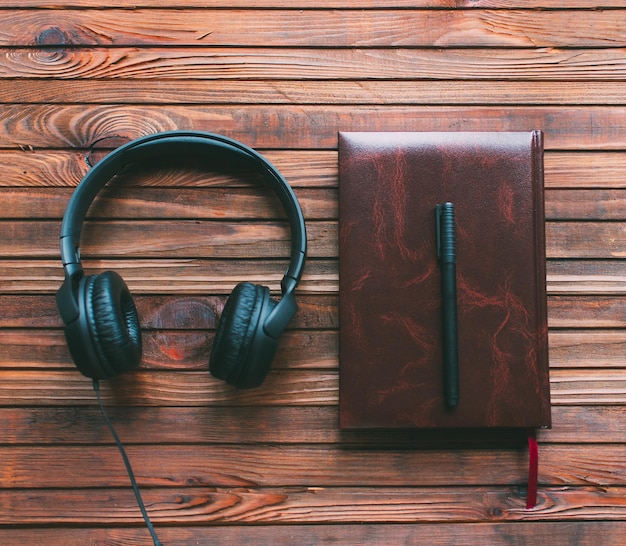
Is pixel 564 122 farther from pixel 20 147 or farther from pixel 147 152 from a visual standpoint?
pixel 20 147

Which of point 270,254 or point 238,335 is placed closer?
point 238,335

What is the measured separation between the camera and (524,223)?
770mm

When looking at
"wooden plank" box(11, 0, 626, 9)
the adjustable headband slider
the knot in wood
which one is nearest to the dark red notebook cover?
"wooden plank" box(11, 0, 626, 9)

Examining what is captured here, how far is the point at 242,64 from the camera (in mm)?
816

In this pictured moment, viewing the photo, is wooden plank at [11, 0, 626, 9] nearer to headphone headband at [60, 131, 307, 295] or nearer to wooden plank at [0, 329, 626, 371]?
headphone headband at [60, 131, 307, 295]

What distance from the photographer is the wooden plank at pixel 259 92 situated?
0.81 m

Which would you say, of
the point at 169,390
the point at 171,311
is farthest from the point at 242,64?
the point at 169,390

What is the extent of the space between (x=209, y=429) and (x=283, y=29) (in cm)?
63

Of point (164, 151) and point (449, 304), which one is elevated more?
point (164, 151)

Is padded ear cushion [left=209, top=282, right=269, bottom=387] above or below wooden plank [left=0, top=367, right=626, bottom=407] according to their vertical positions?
above

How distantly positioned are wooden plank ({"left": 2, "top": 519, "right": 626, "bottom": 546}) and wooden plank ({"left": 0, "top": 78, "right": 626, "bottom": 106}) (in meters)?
0.65

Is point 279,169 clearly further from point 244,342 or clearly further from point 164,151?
point 244,342

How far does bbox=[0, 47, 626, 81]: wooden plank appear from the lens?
32.1 inches

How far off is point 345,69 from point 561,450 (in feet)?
2.22
